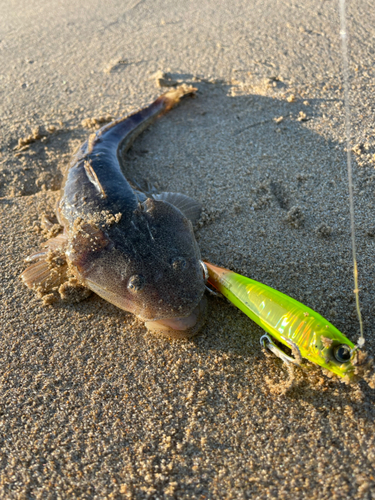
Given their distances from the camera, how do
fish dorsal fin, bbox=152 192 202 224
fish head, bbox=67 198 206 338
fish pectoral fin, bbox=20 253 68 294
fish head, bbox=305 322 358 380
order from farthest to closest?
fish dorsal fin, bbox=152 192 202 224
fish pectoral fin, bbox=20 253 68 294
fish head, bbox=67 198 206 338
fish head, bbox=305 322 358 380

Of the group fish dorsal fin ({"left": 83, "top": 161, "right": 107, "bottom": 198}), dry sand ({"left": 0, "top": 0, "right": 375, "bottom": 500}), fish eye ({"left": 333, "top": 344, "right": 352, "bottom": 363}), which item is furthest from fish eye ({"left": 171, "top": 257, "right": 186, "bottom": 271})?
fish eye ({"left": 333, "top": 344, "right": 352, "bottom": 363})

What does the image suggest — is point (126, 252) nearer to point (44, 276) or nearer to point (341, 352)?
point (44, 276)

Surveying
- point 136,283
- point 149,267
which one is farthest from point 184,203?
point 136,283

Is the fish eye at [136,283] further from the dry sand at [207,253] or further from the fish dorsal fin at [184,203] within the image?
the fish dorsal fin at [184,203]

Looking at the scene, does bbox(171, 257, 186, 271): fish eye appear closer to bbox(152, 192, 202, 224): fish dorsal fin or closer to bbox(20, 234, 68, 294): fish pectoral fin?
bbox(152, 192, 202, 224): fish dorsal fin

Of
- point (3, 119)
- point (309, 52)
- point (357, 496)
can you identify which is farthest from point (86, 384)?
point (309, 52)

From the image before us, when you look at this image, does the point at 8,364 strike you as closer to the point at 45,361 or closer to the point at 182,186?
the point at 45,361

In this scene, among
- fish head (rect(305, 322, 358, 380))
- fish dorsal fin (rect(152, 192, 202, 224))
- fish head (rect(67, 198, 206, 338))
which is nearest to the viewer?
fish head (rect(305, 322, 358, 380))
